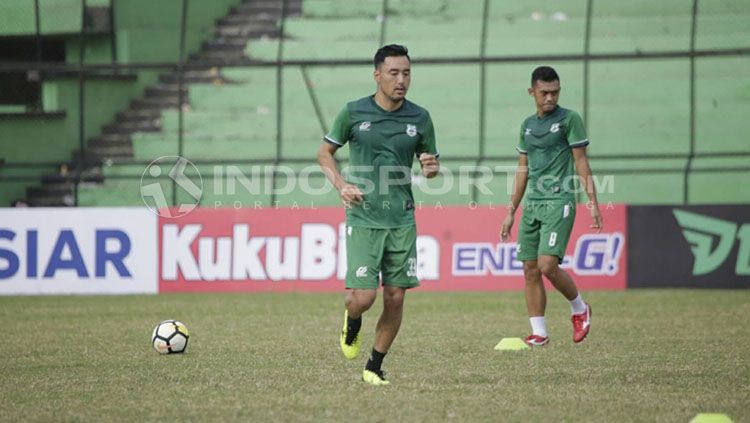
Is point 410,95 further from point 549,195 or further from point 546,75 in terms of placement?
point 546,75

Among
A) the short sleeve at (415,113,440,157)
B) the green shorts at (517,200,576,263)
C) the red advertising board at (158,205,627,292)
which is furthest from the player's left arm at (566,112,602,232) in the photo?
the red advertising board at (158,205,627,292)

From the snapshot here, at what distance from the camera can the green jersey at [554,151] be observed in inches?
495

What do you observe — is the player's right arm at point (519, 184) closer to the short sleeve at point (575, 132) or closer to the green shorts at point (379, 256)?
the short sleeve at point (575, 132)

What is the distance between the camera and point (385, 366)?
1094 cm

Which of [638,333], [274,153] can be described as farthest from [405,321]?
[274,153]

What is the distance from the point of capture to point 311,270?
69.5 ft

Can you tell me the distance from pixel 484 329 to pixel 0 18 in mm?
15289

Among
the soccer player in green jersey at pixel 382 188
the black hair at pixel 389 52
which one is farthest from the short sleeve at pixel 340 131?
the black hair at pixel 389 52

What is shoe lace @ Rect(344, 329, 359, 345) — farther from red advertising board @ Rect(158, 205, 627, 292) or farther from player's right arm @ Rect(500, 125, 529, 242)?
red advertising board @ Rect(158, 205, 627, 292)

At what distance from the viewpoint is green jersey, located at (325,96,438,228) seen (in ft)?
31.7

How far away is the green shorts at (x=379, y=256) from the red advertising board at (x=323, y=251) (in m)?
11.0

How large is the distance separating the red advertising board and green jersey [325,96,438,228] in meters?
11.0

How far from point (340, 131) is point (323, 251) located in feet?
37.4

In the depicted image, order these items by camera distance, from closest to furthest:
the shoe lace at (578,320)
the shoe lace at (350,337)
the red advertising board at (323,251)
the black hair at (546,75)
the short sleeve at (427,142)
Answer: the short sleeve at (427,142)
the shoe lace at (350,337)
the black hair at (546,75)
the shoe lace at (578,320)
the red advertising board at (323,251)
